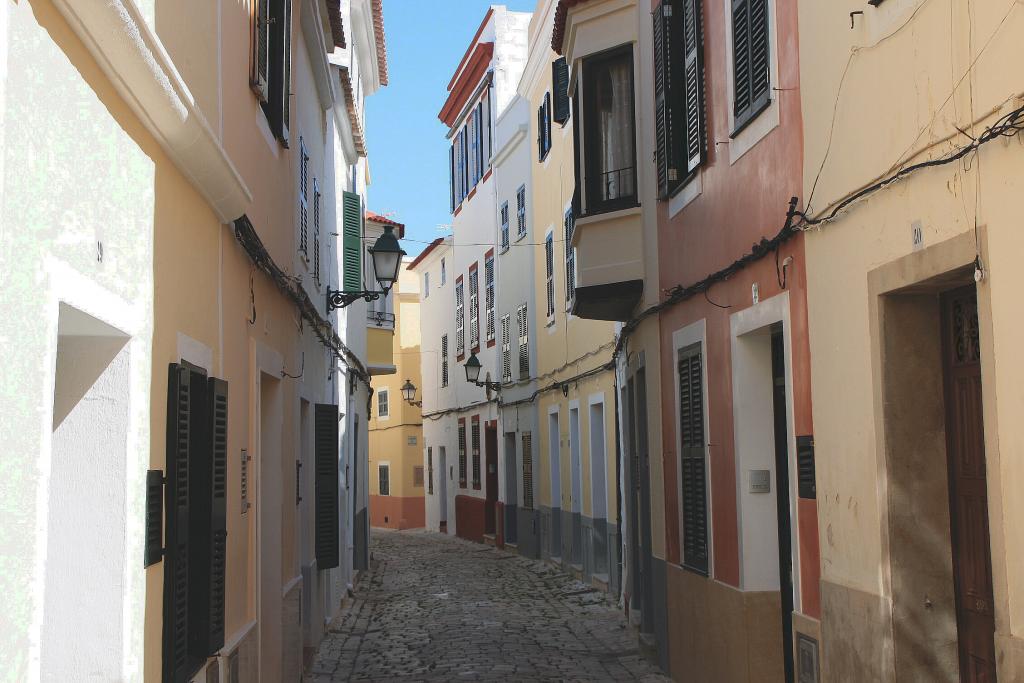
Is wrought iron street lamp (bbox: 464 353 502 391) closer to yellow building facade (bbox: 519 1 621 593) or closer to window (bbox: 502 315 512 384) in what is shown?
window (bbox: 502 315 512 384)

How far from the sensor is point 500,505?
89.6ft

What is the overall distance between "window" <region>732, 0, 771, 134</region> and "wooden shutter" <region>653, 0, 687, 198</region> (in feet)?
5.33

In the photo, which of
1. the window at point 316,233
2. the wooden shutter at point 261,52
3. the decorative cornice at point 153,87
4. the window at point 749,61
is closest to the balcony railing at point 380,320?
the window at point 316,233

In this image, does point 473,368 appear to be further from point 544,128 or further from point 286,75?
point 286,75

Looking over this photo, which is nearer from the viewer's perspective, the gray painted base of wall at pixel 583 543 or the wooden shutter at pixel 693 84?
the wooden shutter at pixel 693 84

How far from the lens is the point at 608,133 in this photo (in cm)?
1302

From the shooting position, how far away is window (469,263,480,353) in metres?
30.5

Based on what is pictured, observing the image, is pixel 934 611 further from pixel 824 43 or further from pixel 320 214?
pixel 320 214

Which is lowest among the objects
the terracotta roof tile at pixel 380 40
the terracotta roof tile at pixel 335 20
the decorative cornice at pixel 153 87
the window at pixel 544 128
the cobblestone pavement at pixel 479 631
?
the cobblestone pavement at pixel 479 631

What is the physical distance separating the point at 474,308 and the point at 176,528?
25.1m

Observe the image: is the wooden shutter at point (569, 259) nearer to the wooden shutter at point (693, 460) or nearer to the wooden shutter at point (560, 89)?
the wooden shutter at point (560, 89)

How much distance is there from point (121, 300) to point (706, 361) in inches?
244

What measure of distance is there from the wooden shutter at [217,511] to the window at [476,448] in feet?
76.9

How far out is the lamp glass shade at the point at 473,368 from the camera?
27.0 m
